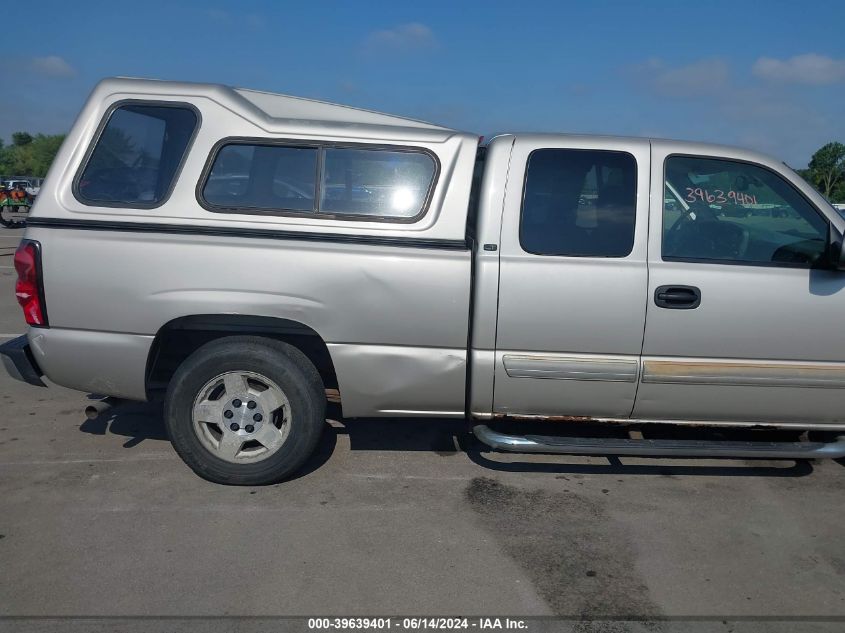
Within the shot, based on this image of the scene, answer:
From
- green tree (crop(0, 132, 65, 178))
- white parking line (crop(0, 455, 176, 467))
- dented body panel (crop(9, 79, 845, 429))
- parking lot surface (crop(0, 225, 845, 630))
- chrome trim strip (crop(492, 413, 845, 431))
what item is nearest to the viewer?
parking lot surface (crop(0, 225, 845, 630))

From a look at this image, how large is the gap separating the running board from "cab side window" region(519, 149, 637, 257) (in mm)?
1054

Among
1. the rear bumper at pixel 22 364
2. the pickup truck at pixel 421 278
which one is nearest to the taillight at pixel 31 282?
the pickup truck at pixel 421 278

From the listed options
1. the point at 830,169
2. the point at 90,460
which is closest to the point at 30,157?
the point at 830,169

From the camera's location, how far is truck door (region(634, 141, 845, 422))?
13.1 ft

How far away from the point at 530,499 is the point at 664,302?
1343 mm

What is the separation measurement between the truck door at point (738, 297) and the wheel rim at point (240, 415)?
6.86 ft

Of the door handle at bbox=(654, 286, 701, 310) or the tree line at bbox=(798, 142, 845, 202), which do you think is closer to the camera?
the door handle at bbox=(654, 286, 701, 310)

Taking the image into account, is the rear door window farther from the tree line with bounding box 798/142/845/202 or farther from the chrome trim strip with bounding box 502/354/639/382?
the tree line with bounding box 798/142/845/202

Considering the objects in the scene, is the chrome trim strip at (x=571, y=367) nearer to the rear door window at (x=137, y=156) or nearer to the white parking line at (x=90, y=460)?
the rear door window at (x=137, y=156)

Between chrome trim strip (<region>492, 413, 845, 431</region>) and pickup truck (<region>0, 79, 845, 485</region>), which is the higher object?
pickup truck (<region>0, 79, 845, 485</region>)

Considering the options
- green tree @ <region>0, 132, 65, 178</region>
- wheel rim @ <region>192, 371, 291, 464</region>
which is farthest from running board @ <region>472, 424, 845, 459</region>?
green tree @ <region>0, 132, 65, 178</region>

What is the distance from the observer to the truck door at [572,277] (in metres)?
3.99

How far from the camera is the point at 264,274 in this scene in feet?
12.9

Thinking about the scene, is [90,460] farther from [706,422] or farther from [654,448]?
[706,422]
